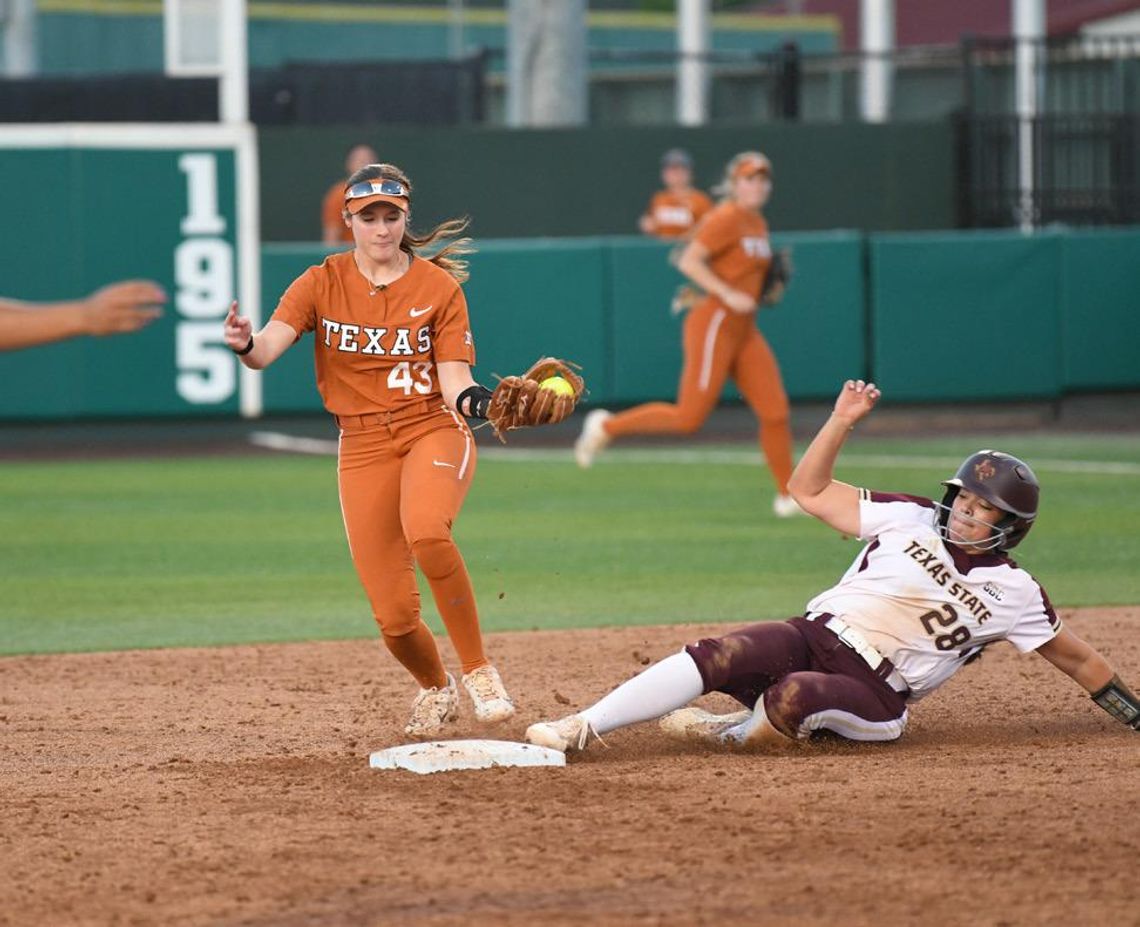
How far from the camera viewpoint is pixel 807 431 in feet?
60.6

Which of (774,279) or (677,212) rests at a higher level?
(677,212)

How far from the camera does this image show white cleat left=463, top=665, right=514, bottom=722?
658 cm

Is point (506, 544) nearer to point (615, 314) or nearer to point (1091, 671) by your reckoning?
point (1091, 671)

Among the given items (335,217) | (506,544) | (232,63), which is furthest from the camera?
(335,217)

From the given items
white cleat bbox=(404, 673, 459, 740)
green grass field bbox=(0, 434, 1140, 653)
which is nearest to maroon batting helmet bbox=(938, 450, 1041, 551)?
white cleat bbox=(404, 673, 459, 740)

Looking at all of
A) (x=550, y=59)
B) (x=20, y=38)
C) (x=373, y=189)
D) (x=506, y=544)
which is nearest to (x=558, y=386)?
(x=373, y=189)

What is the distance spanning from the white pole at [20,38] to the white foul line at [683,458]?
22.6 ft

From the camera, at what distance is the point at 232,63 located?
17.3 meters

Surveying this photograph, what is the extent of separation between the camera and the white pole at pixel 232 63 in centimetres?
1703

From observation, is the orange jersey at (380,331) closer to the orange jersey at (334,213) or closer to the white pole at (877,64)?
the orange jersey at (334,213)

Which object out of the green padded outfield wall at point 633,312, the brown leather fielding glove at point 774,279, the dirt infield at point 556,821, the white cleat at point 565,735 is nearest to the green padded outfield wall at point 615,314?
the green padded outfield wall at point 633,312

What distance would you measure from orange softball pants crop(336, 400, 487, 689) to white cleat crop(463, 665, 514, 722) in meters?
0.04

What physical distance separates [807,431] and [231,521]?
278 inches

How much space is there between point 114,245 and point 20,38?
6.86m
